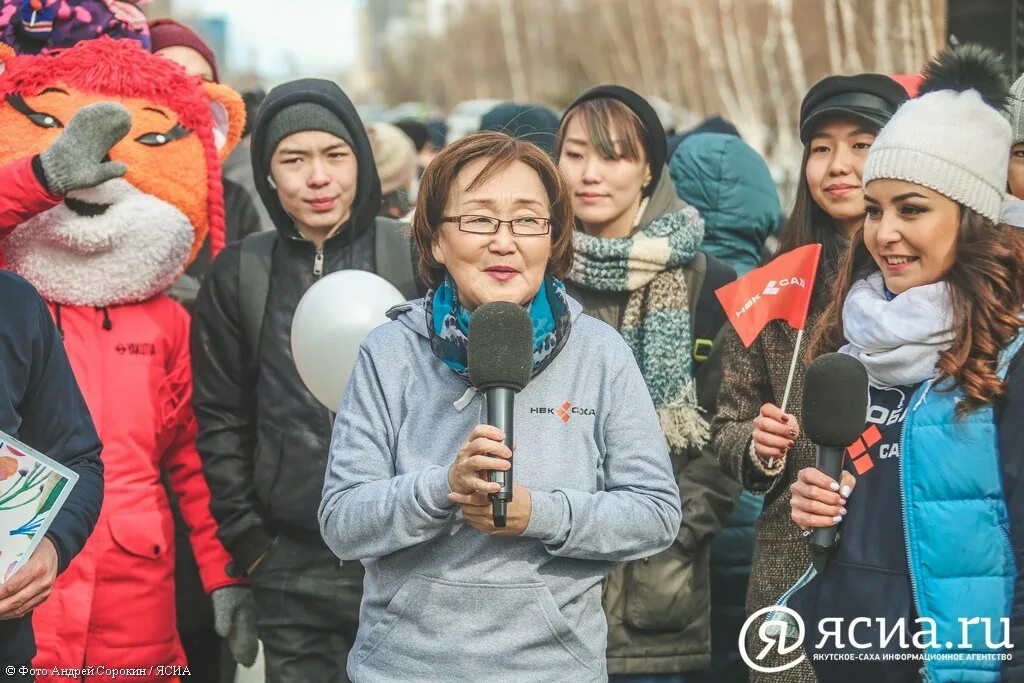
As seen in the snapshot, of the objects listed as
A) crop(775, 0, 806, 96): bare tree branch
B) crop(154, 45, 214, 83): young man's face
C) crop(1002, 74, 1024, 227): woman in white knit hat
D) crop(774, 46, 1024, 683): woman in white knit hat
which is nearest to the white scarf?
crop(774, 46, 1024, 683): woman in white knit hat

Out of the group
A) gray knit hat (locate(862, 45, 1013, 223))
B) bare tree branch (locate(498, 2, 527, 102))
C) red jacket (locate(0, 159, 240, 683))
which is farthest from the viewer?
bare tree branch (locate(498, 2, 527, 102))

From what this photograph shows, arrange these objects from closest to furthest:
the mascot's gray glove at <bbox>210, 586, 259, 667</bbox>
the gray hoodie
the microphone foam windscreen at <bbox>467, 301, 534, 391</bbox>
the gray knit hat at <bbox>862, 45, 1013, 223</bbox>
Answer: the microphone foam windscreen at <bbox>467, 301, 534, 391</bbox>
the gray hoodie
the gray knit hat at <bbox>862, 45, 1013, 223</bbox>
the mascot's gray glove at <bbox>210, 586, 259, 667</bbox>

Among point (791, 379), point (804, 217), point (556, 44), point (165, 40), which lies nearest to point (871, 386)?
point (791, 379)

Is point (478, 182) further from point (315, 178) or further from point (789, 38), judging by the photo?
point (789, 38)

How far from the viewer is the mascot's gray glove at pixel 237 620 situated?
4.63 metres

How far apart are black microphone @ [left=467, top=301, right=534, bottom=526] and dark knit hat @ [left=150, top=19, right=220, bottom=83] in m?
3.95

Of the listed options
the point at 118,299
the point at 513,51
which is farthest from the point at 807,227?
the point at 513,51

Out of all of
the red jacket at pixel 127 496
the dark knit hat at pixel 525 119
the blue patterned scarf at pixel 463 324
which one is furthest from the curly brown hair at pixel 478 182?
the dark knit hat at pixel 525 119

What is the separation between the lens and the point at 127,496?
4.49 metres

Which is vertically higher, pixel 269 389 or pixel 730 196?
pixel 730 196

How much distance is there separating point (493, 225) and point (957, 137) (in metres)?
1.26

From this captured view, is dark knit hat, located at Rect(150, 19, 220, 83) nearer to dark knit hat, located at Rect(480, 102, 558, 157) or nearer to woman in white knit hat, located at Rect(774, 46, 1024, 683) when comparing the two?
dark knit hat, located at Rect(480, 102, 558, 157)

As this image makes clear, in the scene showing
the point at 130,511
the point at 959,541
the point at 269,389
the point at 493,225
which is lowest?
the point at 130,511

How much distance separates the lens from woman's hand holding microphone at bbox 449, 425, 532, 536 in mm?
2801
